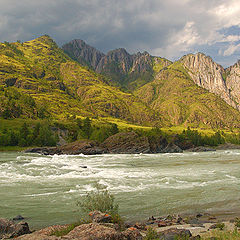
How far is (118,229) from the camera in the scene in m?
13.9

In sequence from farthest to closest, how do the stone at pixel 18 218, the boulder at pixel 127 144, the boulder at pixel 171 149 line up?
the boulder at pixel 171 149, the boulder at pixel 127 144, the stone at pixel 18 218

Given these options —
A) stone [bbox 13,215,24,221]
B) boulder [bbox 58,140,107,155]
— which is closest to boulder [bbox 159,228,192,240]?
stone [bbox 13,215,24,221]

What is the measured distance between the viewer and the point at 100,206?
779 inches

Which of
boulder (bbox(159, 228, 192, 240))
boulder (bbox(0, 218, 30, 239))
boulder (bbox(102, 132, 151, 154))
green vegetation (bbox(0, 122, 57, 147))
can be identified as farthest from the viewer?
boulder (bbox(102, 132, 151, 154))

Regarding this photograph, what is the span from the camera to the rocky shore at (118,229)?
12227mm

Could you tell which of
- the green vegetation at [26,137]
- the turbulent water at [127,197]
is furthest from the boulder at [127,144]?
the turbulent water at [127,197]

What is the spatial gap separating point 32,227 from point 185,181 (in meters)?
26.9

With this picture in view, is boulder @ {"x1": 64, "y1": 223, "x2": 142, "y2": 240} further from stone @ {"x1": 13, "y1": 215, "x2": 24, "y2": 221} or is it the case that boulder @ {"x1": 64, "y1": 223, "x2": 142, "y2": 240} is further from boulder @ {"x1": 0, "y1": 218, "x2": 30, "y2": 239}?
A: stone @ {"x1": 13, "y1": 215, "x2": 24, "y2": 221}

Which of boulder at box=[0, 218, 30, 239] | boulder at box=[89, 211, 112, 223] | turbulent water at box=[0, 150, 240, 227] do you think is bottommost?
turbulent water at box=[0, 150, 240, 227]

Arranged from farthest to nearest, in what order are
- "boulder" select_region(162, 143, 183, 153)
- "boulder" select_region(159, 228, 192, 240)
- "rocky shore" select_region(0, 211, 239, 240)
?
"boulder" select_region(162, 143, 183, 153) < "boulder" select_region(159, 228, 192, 240) < "rocky shore" select_region(0, 211, 239, 240)

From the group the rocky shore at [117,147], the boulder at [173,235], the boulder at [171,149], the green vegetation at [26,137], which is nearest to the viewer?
the boulder at [173,235]

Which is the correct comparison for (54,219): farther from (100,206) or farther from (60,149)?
(60,149)

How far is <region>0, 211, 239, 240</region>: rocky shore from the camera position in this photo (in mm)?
12227

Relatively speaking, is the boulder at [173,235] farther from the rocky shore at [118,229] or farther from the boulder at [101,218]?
the boulder at [101,218]
